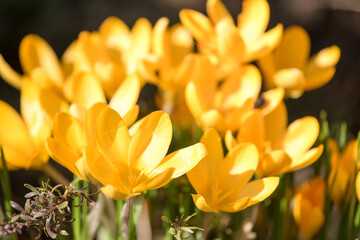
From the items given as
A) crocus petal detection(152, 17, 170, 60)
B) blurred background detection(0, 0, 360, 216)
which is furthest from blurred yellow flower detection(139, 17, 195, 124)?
blurred background detection(0, 0, 360, 216)

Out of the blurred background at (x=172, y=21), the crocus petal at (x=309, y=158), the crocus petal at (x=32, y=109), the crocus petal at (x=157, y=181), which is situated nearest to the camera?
the crocus petal at (x=157, y=181)

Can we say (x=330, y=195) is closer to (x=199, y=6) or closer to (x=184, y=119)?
(x=184, y=119)

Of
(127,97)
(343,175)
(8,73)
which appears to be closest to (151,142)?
(127,97)

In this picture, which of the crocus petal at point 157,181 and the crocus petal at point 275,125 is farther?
the crocus petal at point 275,125

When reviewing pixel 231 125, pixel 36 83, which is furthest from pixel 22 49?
pixel 231 125

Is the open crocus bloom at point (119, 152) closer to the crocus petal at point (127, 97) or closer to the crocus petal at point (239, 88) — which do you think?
the crocus petal at point (127, 97)

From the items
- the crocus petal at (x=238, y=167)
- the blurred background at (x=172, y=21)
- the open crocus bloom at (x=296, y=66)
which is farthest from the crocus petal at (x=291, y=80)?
the blurred background at (x=172, y=21)

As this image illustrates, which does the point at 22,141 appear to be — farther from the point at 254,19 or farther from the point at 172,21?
the point at 172,21
